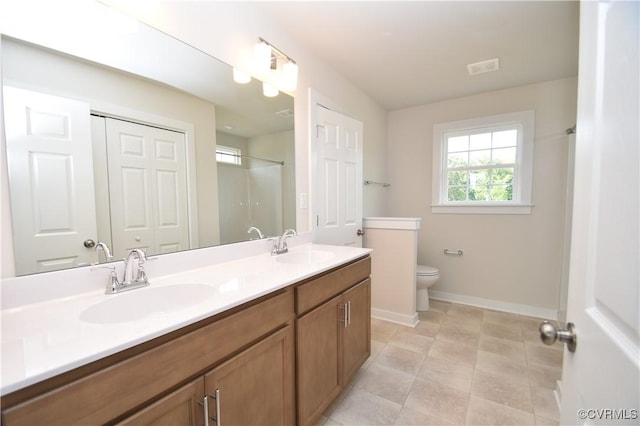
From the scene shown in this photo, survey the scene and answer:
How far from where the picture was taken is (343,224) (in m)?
2.42

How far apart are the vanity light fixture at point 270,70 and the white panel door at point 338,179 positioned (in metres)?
0.40

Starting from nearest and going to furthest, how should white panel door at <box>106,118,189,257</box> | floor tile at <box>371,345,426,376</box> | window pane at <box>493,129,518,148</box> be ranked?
1. white panel door at <box>106,118,189,257</box>
2. floor tile at <box>371,345,426,376</box>
3. window pane at <box>493,129,518,148</box>

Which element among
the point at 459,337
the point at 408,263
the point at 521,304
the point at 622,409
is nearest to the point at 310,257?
the point at 408,263

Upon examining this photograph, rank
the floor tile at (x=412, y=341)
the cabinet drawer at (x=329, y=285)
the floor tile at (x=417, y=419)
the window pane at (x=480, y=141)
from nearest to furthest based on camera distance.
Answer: the cabinet drawer at (x=329, y=285), the floor tile at (x=417, y=419), the floor tile at (x=412, y=341), the window pane at (x=480, y=141)

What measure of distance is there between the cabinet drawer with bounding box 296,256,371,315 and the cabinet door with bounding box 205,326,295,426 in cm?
14

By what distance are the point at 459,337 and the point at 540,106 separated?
2383 millimetres

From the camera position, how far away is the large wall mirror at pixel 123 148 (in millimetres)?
851

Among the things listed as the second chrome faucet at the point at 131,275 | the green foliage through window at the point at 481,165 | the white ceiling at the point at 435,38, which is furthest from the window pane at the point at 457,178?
the second chrome faucet at the point at 131,275

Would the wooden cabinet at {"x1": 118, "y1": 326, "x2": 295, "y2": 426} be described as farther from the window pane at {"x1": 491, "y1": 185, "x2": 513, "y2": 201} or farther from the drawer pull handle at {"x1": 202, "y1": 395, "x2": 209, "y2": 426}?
the window pane at {"x1": 491, "y1": 185, "x2": 513, "y2": 201}

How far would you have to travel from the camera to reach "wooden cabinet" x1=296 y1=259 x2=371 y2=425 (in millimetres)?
1188

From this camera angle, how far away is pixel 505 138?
9.24 feet

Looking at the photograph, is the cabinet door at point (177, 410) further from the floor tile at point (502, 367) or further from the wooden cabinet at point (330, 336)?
the floor tile at point (502, 367)

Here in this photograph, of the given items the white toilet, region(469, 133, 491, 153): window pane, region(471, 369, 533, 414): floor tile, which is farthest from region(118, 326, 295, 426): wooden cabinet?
region(469, 133, 491, 153): window pane

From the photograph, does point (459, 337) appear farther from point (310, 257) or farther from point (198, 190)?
point (198, 190)
